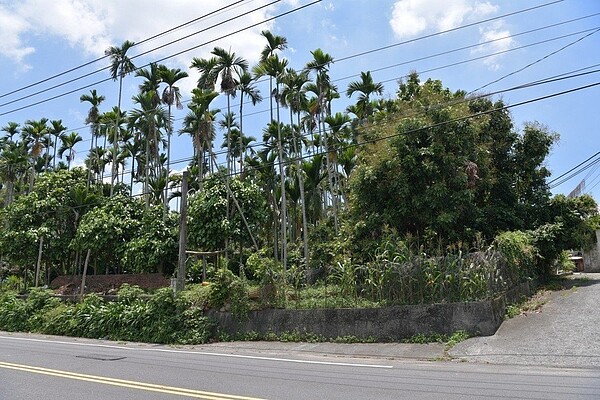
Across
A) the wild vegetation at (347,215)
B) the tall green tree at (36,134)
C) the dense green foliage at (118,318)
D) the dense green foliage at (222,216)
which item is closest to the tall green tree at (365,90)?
the wild vegetation at (347,215)

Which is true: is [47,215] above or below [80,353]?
above

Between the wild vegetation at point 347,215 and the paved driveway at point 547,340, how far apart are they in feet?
4.50

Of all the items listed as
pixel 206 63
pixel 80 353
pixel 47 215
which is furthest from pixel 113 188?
pixel 80 353

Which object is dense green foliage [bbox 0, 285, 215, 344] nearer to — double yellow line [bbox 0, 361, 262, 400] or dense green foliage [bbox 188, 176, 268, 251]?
dense green foliage [bbox 188, 176, 268, 251]

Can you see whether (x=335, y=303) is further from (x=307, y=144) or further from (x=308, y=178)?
(x=307, y=144)

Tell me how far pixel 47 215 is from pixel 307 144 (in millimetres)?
18726

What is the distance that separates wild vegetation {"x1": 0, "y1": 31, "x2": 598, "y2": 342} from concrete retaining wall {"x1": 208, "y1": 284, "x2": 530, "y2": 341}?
411 mm

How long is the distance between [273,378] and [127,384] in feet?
8.43

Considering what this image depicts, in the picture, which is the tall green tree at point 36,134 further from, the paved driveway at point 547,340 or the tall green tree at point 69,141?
the paved driveway at point 547,340

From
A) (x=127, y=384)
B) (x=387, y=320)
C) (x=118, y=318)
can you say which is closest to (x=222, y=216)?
(x=118, y=318)

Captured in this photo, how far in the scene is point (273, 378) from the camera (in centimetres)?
897

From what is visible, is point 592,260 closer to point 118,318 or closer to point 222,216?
point 222,216

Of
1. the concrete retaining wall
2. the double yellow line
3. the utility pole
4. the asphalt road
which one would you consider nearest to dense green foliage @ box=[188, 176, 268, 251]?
the utility pole

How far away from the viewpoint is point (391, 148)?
1803 centimetres
